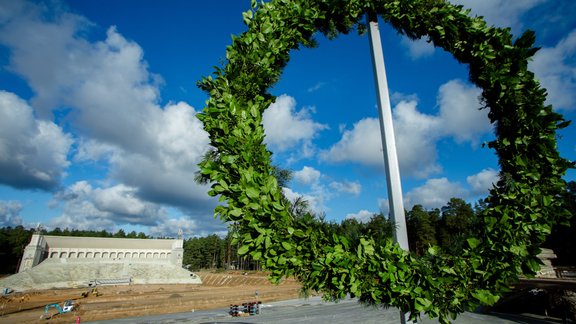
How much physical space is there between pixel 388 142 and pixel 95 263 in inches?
3062

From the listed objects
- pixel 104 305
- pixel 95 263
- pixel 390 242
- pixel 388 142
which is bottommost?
pixel 104 305

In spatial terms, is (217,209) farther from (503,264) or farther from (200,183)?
(503,264)

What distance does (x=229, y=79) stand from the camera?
2.25m

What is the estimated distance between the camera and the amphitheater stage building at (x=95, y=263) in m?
53.6

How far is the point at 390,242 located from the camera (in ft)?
6.10

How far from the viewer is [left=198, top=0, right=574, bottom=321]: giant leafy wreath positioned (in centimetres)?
178

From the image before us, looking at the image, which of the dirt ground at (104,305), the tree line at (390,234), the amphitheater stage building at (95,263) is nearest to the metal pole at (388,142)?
the tree line at (390,234)

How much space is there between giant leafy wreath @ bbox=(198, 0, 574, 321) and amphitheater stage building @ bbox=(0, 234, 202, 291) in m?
68.4

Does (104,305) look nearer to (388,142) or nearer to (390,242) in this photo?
(388,142)

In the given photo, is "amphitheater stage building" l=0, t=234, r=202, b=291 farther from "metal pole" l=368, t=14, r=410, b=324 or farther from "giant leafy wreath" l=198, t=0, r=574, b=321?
"metal pole" l=368, t=14, r=410, b=324

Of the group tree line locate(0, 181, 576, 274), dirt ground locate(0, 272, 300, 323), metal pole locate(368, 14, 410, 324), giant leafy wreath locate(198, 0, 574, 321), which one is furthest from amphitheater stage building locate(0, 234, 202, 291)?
metal pole locate(368, 14, 410, 324)

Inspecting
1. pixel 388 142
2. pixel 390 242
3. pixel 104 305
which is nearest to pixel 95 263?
pixel 104 305

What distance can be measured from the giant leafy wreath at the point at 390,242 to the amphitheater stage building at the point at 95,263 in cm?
6840

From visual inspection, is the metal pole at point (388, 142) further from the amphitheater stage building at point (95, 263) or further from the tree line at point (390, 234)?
the amphitheater stage building at point (95, 263)
